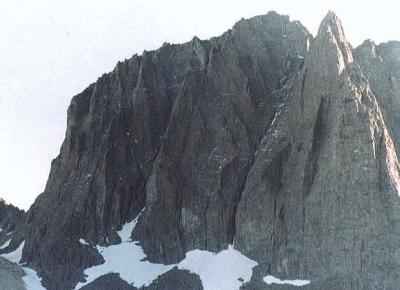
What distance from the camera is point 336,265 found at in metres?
97.9

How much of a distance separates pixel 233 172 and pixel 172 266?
732 inches

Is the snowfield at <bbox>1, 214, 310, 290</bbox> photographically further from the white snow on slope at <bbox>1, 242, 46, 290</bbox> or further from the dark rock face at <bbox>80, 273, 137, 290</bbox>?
the dark rock face at <bbox>80, 273, 137, 290</bbox>

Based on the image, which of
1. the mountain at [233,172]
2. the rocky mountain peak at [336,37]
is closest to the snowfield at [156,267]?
the mountain at [233,172]

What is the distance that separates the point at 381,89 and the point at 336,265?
114ft

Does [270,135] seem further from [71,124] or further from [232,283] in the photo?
[71,124]

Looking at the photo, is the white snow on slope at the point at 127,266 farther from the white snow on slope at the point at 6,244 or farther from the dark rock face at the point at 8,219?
the dark rock face at the point at 8,219

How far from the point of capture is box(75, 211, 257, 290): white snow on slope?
347 ft

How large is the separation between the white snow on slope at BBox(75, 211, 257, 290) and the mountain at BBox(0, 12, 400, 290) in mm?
267

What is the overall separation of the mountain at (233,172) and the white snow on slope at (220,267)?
0.23 m

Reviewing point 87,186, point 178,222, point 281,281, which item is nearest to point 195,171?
point 178,222

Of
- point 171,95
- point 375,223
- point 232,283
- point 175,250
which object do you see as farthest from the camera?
point 171,95

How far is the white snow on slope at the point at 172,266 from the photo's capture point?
106m

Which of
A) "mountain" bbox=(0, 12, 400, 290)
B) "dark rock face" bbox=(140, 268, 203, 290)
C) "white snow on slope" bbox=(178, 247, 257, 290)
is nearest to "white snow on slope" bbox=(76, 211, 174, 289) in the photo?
"mountain" bbox=(0, 12, 400, 290)

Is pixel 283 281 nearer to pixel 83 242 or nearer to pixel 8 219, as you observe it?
pixel 83 242
